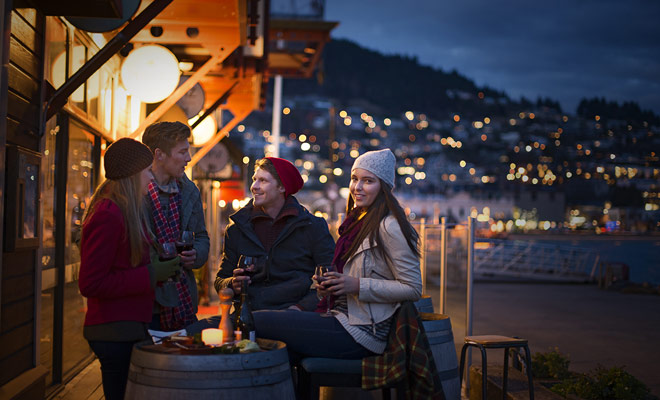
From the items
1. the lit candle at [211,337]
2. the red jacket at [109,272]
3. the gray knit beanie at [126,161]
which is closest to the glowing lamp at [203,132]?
the gray knit beanie at [126,161]

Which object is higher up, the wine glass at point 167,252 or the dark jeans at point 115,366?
the wine glass at point 167,252

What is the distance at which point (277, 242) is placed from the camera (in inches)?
180

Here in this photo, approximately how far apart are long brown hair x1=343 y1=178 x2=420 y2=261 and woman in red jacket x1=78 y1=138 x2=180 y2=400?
2.92 ft

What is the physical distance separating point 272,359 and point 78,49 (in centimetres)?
497

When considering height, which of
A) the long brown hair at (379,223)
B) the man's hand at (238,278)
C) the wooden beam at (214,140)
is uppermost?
the wooden beam at (214,140)

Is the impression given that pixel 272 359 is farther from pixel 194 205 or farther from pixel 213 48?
pixel 213 48

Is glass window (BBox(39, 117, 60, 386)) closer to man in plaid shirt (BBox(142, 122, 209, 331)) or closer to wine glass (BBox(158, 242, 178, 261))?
man in plaid shirt (BBox(142, 122, 209, 331))

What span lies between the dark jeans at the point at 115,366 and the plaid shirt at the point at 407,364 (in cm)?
108

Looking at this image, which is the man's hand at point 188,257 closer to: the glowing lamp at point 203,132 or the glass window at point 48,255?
the glass window at point 48,255

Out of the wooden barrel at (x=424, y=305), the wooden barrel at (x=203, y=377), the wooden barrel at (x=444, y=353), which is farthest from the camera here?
the wooden barrel at (x=424, y=305)

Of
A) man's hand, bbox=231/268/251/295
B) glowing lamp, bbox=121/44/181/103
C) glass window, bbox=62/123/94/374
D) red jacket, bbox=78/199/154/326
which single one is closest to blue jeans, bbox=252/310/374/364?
man's hand, bbox=231/268/251/295

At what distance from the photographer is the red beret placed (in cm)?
470

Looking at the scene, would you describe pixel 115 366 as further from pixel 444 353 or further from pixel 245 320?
pixel 444 353

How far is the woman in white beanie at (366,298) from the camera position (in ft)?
12.4
